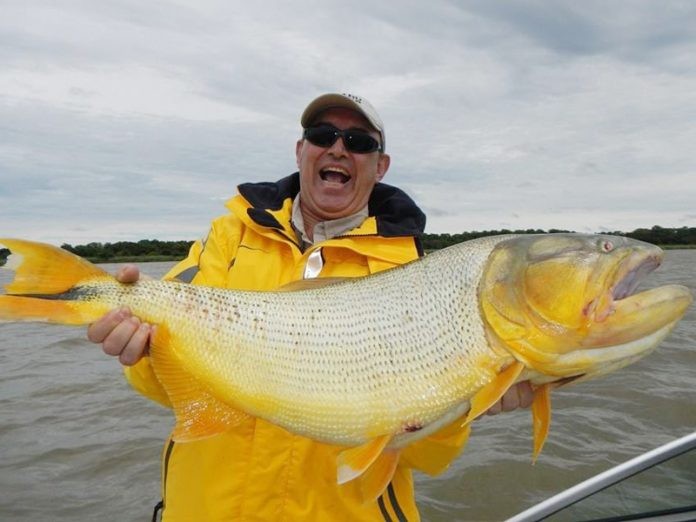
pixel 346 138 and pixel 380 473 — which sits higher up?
pixel 346 138

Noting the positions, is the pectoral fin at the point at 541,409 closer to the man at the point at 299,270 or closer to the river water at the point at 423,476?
the man at the point at 299,270

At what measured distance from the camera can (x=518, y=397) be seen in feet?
10.0

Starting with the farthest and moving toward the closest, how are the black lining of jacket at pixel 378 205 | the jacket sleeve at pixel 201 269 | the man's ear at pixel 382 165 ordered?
the man's ear at pixel 382 165
the black lining of jacket at pixel 378 205
the jacket sleeve at pixel 201 269

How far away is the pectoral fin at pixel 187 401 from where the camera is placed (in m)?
3.11

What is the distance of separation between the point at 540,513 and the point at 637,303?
1.93m

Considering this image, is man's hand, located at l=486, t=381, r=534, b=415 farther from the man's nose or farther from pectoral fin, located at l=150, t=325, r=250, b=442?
the man's nose

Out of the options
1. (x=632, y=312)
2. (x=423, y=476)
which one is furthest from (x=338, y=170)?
(x=423, y=476)

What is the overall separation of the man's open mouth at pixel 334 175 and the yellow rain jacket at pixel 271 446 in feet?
1.21

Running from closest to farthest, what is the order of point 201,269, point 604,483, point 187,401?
1. point 187,401
2. point 201,269
3. point 604,483

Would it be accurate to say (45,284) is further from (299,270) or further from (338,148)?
(338,148)

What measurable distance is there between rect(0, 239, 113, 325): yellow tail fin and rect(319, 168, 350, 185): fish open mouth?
1.57m

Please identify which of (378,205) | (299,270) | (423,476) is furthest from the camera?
(423,476)

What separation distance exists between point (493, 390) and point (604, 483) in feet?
6.20

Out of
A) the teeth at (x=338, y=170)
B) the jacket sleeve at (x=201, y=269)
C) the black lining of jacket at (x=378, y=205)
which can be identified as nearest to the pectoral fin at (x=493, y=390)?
the black lining of jacket at (x=378, y=205)
